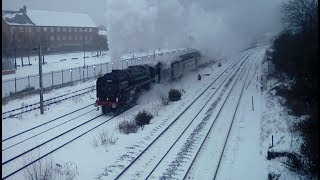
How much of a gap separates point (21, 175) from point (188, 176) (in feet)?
19.0

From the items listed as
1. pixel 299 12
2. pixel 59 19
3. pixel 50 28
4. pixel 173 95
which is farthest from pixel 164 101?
pixel 59 19

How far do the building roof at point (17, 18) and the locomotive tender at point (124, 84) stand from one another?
51220 millimetres

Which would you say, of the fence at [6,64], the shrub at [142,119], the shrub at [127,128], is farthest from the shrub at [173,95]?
the fence at [6,64]

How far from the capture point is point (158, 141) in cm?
1708

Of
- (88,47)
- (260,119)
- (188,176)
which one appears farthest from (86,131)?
(88,47)

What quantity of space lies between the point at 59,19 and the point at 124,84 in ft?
219

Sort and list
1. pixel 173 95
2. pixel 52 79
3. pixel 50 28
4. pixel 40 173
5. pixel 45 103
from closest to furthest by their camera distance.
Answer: pixel 40 173 < pixel 45 103 < pixel 173 95 < pixel 52 79 < pixel 50 28

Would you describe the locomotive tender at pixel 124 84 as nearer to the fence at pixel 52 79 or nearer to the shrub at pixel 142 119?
the fence at pixel 52 79

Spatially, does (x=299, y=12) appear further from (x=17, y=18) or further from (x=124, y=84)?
(x=17, y=18)

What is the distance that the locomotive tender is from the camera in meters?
22.4

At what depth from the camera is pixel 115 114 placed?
2322 centimetres

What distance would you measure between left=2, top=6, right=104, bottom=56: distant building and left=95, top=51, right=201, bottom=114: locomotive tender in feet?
131

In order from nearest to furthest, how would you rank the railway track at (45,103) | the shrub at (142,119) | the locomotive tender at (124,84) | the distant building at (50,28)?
1. the shrub at (142,119)
2. the locomotive tender at (124,84)
3. the railway track at (45,103)
4. the distant building at (50,28)

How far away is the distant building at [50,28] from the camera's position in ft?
220
